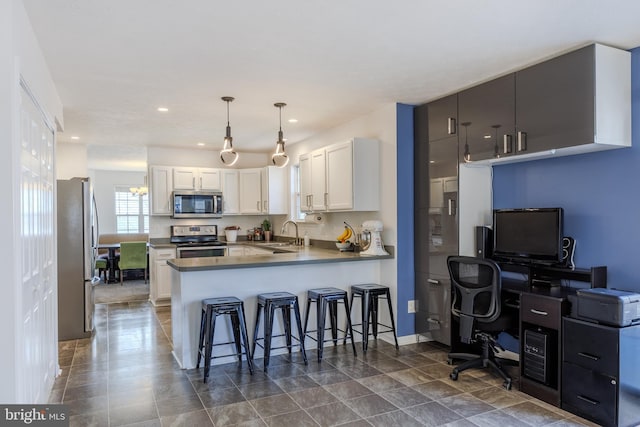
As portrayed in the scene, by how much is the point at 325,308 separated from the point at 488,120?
7.18 ft

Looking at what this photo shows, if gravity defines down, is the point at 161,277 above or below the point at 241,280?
below

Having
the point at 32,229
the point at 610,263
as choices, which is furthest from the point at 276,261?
the point at 610,263

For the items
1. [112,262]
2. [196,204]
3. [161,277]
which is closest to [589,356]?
[161,277]

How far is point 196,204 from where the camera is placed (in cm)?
675

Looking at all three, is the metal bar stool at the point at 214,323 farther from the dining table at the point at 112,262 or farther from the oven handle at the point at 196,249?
the dining table at the point at 112,262

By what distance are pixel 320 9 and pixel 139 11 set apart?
101 centimetres

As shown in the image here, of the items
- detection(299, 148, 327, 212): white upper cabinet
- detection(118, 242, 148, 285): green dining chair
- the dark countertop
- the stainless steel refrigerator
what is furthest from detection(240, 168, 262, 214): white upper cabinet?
the dark countertop

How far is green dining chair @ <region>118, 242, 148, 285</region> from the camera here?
8.07 m

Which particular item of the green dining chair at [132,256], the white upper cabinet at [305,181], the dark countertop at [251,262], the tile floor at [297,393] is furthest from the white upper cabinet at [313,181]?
the green dining chair at [132,256]

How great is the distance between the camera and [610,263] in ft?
9.91

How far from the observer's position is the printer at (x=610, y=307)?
2543 mm

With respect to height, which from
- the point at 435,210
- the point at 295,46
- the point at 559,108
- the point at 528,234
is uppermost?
the point at 295,46

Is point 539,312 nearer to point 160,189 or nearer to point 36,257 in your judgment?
point 36,257

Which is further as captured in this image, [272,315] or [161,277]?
[161,277]
